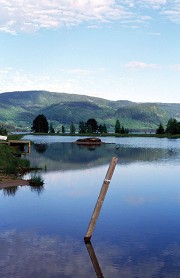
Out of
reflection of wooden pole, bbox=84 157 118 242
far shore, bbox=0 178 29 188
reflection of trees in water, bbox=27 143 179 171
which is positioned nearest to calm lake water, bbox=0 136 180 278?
reflection of wooden pole, bbox=84 157 118 242

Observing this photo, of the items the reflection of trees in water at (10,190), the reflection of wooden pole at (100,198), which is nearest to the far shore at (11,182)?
the reflection of trees in water at (10,190)

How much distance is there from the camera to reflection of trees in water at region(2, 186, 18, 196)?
105ft

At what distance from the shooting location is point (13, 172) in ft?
143

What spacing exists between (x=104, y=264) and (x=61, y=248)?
2.73 metres

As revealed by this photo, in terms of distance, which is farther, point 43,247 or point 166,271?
point 43,247

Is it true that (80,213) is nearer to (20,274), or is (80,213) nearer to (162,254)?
(162,254)

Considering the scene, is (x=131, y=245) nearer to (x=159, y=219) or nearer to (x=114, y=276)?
(x=114, y=276)

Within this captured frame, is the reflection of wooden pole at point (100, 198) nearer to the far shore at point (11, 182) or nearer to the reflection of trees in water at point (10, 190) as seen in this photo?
the reflection of trees in water at point (10, 190)

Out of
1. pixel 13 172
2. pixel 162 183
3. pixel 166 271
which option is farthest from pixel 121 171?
pixel 166 271

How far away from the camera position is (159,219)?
24.8 meters

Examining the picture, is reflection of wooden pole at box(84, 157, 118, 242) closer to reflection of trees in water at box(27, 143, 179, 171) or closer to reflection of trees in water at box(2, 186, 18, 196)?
reflection of trees in water at box(2, 186, 18, 196)

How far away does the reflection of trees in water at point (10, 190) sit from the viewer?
105 feet

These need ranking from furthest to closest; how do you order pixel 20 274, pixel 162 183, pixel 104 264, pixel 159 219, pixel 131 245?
pixel 162 183 < pixel 159 219 < pixel 131 245 < pixel 104 264 < pixel 20 274

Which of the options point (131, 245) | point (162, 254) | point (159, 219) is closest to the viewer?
point (162, 254)
